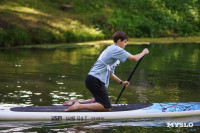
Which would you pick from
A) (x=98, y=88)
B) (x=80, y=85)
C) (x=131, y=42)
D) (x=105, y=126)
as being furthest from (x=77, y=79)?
(x=131, y=42)

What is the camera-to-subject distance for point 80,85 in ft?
41.0

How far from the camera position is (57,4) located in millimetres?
33000

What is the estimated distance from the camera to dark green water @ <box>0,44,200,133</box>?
8.05 metres

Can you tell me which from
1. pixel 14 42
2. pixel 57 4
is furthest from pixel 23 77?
pixel 57 4

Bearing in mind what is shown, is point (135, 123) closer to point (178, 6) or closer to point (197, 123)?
point (197, 123)

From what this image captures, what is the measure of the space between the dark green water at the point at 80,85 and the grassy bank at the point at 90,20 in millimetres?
6015

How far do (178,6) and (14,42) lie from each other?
1702cm

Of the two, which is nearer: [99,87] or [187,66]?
[99,87]

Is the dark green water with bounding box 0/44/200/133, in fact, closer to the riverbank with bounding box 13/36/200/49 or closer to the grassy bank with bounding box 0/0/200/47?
the riverbank with bounding box 13/36/200/49

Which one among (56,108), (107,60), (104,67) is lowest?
(56,108)

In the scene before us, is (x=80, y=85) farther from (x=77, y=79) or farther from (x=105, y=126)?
(x=105, y=126)

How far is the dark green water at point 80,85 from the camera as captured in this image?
26.4 feet

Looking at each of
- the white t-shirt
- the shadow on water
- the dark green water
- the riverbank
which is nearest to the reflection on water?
the dark green water

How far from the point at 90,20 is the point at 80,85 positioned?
61.1 ft
